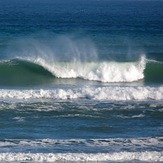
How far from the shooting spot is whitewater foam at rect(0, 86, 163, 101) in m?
27.1

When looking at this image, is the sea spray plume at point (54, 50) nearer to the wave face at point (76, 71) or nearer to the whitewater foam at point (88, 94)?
the wave face at point (76, 71)

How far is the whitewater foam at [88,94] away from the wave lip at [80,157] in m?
7.63

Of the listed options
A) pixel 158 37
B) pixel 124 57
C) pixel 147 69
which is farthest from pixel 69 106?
pixel 158 37

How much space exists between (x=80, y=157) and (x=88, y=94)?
830 cm

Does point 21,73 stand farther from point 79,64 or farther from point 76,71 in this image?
point 79,64

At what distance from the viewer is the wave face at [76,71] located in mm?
32688

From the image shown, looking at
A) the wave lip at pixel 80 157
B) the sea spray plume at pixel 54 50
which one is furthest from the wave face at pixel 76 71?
the wave lip at pixel 80 157

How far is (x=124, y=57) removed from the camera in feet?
130

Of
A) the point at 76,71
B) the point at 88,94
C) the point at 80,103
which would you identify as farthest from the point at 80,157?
the point at 76,71

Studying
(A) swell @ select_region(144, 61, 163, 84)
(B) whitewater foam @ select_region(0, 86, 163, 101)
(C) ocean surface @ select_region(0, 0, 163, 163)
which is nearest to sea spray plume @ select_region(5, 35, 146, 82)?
(C) ocean surface @ select_region(0, 0, 163, 163)

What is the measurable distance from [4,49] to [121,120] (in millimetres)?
21134

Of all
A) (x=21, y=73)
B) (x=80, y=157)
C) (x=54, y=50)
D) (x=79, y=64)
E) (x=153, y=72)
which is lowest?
(x=80, y=157)

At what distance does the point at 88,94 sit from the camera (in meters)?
27.3

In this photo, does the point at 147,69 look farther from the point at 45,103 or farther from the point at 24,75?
the point at 45,103
